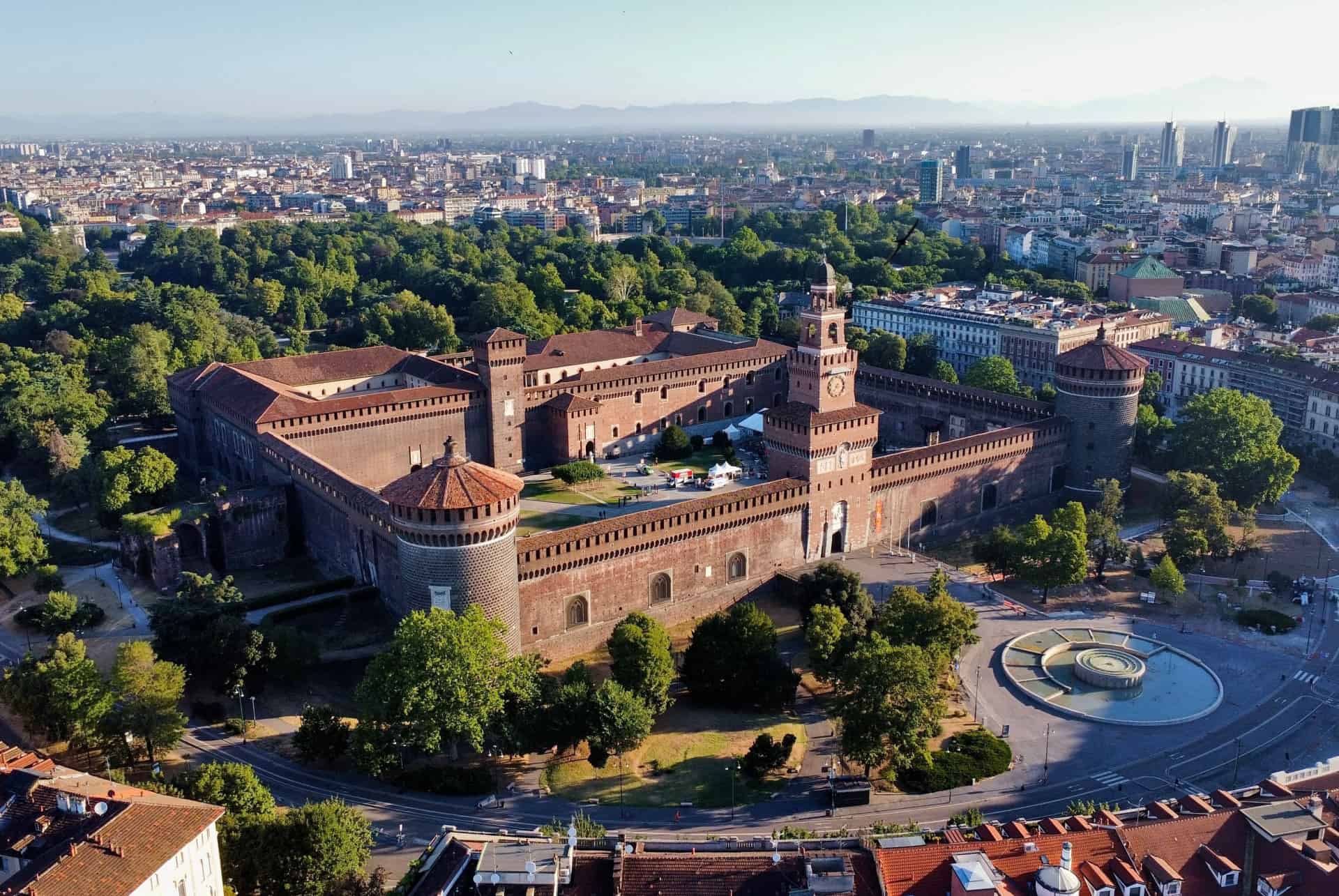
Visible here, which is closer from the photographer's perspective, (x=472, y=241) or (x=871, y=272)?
(x=871, y=272)

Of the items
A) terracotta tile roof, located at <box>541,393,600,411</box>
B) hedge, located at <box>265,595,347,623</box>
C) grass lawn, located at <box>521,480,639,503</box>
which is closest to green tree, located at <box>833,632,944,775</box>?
hedge, located at <box>265,595,347,623</box>

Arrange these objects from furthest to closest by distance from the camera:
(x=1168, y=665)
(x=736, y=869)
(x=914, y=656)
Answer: (x=1168, y=665) → (x=914, y=656) → (x=736, y=869)

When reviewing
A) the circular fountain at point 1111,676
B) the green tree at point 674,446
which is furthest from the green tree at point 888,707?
the green tree at point 674,446

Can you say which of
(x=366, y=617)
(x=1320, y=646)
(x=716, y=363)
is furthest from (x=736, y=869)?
(x=716, y=363)

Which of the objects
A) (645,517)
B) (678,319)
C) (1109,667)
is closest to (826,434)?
(645,517)

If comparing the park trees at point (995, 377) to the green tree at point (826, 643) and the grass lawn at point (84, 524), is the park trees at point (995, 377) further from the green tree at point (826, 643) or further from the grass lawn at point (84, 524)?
the grass lawn at point (84, 524)

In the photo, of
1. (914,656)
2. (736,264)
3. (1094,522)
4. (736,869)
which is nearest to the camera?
(736,869)

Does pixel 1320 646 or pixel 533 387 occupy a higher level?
pixel 533 387

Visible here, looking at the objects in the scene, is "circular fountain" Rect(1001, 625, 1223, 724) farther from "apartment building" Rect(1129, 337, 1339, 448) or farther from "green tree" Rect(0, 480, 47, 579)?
"green tree" Rect(0, 480, 47, 579)

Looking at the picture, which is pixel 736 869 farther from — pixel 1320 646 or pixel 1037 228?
pixel 1037 228
